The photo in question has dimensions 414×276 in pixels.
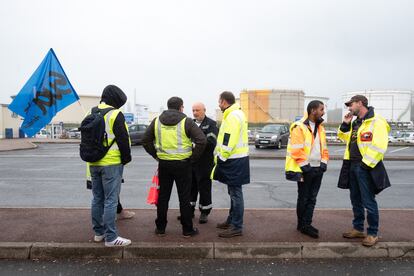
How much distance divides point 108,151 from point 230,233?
189cm

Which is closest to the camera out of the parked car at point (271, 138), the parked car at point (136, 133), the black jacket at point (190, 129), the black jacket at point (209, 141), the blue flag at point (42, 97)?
the black jacket at point (190, 129)

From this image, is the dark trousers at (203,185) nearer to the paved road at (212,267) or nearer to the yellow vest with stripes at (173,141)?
the yellow vest with stripes at (173,141)

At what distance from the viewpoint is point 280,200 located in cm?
791

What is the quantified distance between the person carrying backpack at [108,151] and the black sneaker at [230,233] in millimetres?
1202

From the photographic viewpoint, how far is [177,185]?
4.83 metres

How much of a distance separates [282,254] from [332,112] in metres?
92.4

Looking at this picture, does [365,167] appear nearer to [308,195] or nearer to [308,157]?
[308,157]

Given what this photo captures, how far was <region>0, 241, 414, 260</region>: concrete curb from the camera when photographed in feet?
14.6

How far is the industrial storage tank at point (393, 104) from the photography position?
71688 millimetres

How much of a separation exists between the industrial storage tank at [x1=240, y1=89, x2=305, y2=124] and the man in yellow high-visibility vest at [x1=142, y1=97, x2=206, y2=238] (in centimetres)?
6336

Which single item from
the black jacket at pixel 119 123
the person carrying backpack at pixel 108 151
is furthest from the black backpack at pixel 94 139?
the black jacket at pixel 119 123

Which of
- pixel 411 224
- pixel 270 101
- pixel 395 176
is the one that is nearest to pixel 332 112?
pixel 270 101

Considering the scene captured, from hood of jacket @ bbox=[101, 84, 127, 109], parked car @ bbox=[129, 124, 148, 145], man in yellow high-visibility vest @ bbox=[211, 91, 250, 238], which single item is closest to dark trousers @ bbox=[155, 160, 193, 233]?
man in yellow high-visibility vest @ bbox=[211, 91, 250, 238]

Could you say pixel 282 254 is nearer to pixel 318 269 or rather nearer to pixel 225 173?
pixel 318 269
